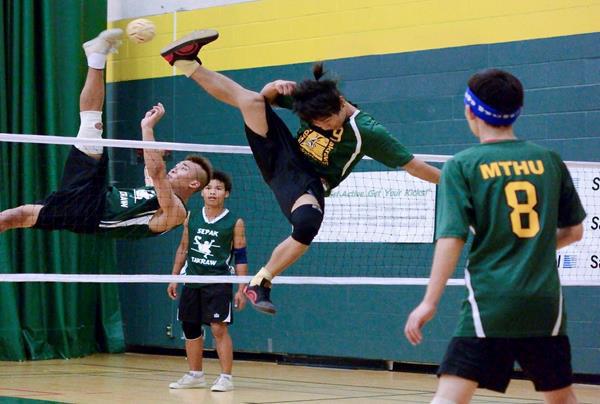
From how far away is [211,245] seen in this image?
9.58m

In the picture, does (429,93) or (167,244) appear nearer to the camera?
(429,93)

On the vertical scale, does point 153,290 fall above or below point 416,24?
below

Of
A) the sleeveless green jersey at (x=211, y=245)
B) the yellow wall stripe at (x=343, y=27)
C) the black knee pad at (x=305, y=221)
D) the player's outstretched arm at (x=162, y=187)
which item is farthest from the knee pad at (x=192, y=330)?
the yellow wall stripe at (x=343, y=27)

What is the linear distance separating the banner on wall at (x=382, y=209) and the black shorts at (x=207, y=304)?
2.18m

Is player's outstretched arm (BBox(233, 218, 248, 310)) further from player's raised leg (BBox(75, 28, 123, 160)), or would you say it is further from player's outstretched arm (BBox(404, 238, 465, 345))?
player's outstretched arm (BBox(404, 238, 465, 345))

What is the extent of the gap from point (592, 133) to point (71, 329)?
21.2ft

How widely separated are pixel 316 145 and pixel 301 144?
0.12m

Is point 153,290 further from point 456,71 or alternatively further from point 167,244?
point 456,71

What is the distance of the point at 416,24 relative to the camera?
11.0 m

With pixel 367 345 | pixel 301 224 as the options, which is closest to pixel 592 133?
pixel 367 345

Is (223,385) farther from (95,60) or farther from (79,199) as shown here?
(95,60)

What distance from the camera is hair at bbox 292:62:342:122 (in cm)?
658

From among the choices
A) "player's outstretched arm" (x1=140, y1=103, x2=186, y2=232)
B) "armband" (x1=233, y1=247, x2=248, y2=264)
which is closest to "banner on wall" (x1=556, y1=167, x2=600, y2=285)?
"armband" (x1=233, y1=247, x2=248, y2=264)

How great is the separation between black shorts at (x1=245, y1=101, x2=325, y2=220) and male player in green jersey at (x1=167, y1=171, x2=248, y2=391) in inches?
98.0
